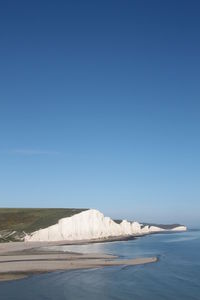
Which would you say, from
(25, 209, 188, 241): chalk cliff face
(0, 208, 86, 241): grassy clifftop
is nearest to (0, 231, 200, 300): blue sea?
(25, 209, 188, 241): chalk cliff face

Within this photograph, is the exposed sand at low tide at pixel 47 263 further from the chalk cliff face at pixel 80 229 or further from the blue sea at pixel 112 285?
the chalk cliff face at pixel 80 229

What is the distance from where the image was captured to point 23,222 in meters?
111

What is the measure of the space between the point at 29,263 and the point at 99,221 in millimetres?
66248

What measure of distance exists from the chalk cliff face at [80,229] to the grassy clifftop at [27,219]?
2.44 m

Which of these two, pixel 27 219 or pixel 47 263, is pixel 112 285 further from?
pixel 27 219

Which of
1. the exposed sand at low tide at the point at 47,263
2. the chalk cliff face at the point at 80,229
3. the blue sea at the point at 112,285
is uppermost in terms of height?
the chalk cliff face at the point at 80,229

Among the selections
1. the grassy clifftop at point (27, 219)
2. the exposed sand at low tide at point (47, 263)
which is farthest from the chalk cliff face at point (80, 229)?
the exposed sand at low tide at point (47, 263)

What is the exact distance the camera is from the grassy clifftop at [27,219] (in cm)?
10306

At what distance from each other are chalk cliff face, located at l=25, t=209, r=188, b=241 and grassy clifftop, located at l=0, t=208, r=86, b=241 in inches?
95.9

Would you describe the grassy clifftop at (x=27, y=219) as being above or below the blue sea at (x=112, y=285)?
above

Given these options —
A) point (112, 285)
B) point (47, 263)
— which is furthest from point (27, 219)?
point (112, 285)

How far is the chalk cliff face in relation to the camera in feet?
335

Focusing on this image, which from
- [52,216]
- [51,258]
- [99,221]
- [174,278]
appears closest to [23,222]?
[52,216]

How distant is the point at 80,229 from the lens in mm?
113750
